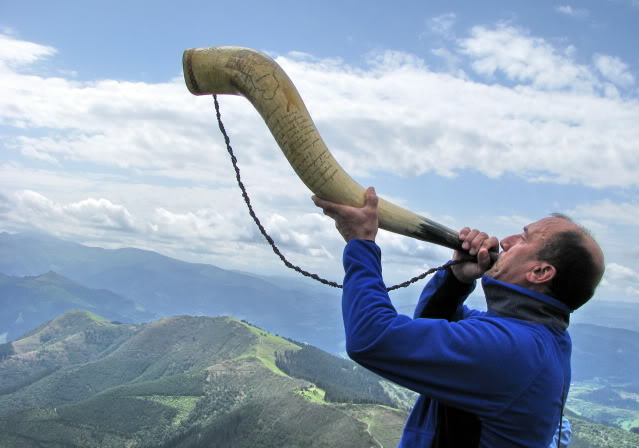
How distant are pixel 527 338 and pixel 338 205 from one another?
3.67ft

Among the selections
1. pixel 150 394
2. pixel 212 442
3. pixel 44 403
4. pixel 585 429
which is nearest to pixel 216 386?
pixel 150 394

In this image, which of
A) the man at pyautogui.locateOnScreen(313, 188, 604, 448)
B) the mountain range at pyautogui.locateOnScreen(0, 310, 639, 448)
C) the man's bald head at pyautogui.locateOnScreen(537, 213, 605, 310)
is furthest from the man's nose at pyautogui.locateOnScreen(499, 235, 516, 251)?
the mountain range at pyautogui.locateOnScreen(0, 310, 639, 448)

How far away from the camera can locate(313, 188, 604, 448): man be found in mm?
2436

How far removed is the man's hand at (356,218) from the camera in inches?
110

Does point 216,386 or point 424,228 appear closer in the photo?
point 424,228

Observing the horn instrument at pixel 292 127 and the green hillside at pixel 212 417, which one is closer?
the horn instrument at pixel 292 127

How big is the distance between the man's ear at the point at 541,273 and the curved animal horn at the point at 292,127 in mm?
672

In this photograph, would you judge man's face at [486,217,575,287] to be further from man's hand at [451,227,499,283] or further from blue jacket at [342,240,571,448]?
man's hand at [451,227,499,283]

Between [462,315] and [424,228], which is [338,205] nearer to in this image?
[424,228]

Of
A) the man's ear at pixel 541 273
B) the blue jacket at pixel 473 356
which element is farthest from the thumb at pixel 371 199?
the man's ear at pixel 541 273

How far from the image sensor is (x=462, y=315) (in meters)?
3.61

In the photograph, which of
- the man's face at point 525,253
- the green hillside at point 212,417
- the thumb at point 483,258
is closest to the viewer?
the man's face at point 525,253

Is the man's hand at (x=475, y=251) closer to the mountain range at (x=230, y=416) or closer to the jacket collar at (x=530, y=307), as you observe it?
the jacket collar at (x=530, y=307)

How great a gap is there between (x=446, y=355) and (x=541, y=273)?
731mm
